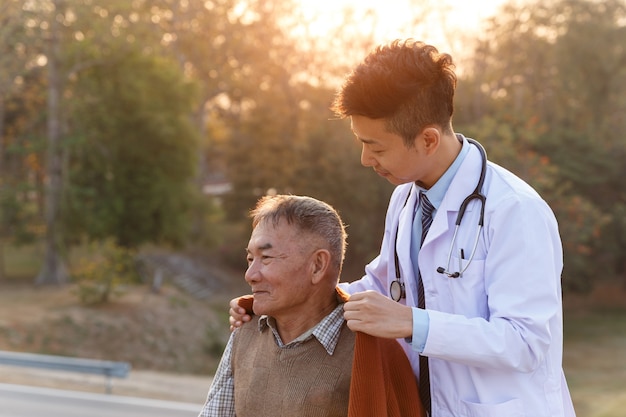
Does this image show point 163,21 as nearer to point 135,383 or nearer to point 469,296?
point 135,383

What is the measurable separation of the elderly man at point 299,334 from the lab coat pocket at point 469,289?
0.26m

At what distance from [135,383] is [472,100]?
76.5ft

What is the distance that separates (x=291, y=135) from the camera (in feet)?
131

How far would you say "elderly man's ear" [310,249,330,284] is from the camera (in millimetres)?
2693

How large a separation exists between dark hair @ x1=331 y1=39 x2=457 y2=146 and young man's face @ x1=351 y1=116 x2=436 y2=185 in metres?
0.02

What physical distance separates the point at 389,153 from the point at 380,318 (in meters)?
0.49

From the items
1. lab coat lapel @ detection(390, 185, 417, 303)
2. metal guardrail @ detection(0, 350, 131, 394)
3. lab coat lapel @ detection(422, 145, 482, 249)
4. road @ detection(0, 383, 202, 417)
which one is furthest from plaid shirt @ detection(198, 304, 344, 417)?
metal guardrail @ detection(0, 350, 131, 394)

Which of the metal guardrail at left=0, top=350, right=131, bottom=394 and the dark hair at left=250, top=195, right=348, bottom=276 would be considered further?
the metal guardrail at left=0, top=350, right=131, bottom=394

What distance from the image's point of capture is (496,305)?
2.37 meters

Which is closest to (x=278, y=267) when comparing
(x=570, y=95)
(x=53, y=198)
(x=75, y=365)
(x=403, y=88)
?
(x=403, y=88)

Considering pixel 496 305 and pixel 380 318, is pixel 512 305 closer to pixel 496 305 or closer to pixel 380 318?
pixel 496 305

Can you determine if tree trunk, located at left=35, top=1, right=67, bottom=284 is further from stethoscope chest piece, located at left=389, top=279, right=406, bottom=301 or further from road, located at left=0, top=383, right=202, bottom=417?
stethoscope chest piece, located at left=389, top=279, right=406, bottom=301

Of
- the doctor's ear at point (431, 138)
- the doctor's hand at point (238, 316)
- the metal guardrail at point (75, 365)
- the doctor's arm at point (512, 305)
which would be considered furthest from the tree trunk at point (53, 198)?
the doctor's arm at point (512, 305)

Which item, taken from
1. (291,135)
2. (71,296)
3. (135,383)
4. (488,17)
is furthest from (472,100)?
(135,383)
